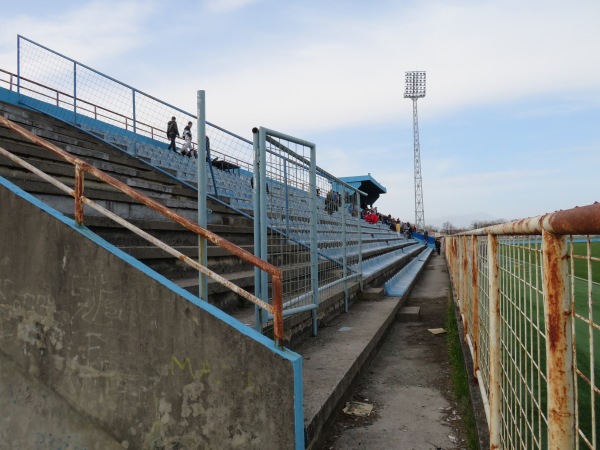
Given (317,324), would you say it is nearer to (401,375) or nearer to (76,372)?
(401,375)

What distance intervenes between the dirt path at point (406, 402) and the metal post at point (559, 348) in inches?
83.9

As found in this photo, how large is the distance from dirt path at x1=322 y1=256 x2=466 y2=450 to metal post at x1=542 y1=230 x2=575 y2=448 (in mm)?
2131

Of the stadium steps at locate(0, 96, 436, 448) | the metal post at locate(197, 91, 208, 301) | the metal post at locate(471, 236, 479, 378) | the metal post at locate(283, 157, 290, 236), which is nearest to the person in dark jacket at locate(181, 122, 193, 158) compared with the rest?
the stadium steps at locate(0, 96, 436, 448)

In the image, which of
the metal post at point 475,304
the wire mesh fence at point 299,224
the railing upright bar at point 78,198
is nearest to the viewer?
the railing upright bar at point 78,198

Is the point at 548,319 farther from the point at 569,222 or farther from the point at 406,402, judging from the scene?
the point at 406,402

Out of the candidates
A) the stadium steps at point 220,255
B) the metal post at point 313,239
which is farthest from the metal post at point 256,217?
the metal post at point 313,239

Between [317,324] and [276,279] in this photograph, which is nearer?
[276,279]

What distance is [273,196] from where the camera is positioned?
4.69 m

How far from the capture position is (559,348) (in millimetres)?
1440

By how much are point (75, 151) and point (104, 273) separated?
4.63 metres

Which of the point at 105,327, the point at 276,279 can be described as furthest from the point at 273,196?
the point at 105,327

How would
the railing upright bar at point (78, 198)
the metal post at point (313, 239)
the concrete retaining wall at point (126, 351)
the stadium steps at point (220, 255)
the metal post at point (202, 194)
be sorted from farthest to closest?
the metal post at point (313, 239), the stadium steps at point (220, 255), the metal post at point (202, 194), the railing upright bar at point (78, 198), the concrete retaining wall at point (126, 351)

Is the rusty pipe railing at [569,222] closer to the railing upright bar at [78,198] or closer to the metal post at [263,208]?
the metal post at [263,208]

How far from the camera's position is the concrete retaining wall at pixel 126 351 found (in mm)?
2848
